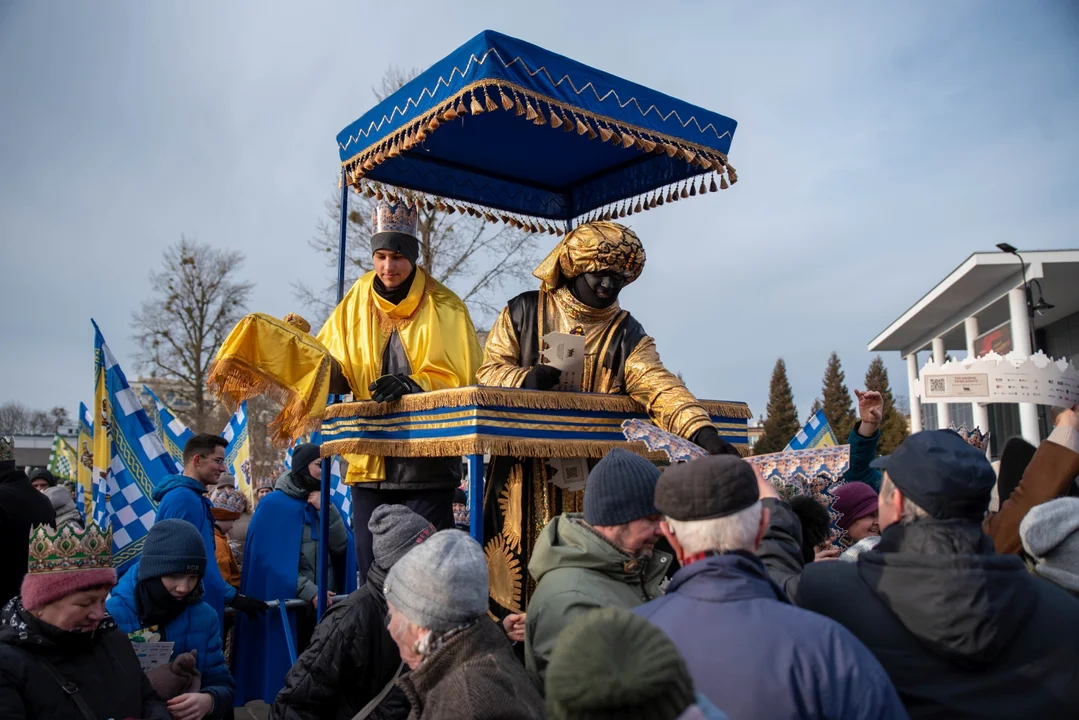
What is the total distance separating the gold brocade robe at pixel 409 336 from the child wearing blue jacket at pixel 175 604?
4.26ft

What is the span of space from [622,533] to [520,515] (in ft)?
6.67

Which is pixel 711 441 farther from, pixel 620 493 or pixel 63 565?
pixel 63 565

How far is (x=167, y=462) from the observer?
6.01 meters

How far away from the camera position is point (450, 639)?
85.7 inches

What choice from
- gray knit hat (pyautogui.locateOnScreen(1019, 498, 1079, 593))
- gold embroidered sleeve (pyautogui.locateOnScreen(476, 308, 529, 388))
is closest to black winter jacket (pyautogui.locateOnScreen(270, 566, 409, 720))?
gold embroidered sleeve (pyautogui.locateOnScreen(476, 308, 529, 388))

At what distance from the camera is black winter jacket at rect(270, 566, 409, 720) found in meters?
2.92

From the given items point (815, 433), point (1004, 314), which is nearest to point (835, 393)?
point (1004, 314)

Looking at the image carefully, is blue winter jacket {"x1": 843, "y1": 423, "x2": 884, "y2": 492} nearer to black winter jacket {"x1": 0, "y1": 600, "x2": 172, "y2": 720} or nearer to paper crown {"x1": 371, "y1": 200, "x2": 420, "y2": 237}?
paper crown {"x1": 371, "y1": 200, "x2": 420, "y2": 237}

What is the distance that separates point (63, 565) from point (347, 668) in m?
1.00

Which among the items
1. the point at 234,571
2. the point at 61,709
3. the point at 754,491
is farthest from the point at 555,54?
the point at 234,571

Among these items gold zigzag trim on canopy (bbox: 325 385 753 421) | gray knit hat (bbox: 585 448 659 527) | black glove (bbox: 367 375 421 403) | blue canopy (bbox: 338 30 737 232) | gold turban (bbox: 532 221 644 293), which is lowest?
gray knit hat (bbox: 585 448 659 527)

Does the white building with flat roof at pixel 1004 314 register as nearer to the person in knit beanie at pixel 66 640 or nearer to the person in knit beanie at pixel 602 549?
the person in knit beanie at pixel 602 549

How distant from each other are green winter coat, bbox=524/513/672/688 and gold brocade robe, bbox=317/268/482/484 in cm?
213

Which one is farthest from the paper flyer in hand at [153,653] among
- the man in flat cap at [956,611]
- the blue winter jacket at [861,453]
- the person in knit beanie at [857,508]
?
the blue winter jacket at [861,453]
